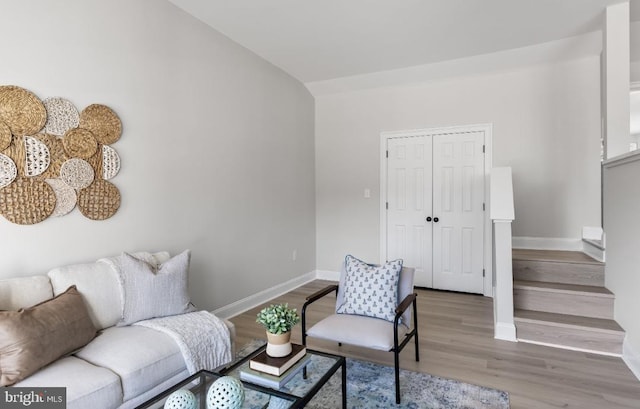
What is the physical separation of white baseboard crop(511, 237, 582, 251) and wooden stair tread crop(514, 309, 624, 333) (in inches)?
49.7

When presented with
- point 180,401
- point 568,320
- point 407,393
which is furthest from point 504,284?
point 180,401

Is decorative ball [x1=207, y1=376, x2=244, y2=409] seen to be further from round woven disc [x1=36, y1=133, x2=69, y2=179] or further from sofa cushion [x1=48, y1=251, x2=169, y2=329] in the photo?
round woven disc [x1=36, y1=133, x2=69, y2=179]

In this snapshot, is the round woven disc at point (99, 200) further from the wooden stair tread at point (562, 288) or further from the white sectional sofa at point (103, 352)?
the wooden stair tread at point (562, 288)

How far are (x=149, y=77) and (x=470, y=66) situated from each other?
3.58 meters

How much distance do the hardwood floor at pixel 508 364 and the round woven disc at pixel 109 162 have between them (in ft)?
5.57

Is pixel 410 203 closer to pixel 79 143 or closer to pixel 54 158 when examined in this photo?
pixel 79 143

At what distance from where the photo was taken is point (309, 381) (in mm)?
1891

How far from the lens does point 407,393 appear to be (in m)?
2.27

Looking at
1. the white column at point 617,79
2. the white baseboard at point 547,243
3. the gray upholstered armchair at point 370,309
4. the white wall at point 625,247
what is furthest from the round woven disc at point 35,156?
the white baseboard at point 547,243

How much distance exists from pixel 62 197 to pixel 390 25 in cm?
311

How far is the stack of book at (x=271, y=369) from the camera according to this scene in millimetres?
1665

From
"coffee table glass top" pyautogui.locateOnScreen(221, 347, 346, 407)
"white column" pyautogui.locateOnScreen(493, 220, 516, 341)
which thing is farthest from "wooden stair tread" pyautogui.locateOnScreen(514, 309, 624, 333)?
"coffee table glass top" pyautogui.locateOnScreen(221, 347, 346, 407)

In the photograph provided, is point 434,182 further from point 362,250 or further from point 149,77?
point 149,77

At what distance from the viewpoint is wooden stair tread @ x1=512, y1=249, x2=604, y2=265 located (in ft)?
11.1
